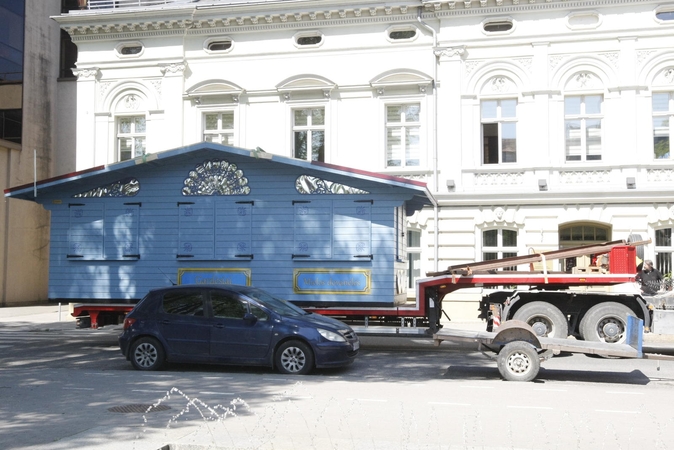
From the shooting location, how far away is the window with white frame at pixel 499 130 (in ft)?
79.8

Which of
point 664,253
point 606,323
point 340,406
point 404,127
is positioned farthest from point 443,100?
point 340,406

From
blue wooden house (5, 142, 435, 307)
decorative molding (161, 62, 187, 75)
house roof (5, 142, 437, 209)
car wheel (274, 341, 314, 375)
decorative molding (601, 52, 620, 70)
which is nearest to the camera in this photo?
car wheel (274, 341, 314, 375)

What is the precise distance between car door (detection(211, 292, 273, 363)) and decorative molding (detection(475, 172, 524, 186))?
43.7ft

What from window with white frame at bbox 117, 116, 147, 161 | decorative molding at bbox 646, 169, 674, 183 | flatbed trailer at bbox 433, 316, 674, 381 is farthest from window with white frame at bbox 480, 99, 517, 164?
flatbed trailer at bbox 433, 316, 674, 381

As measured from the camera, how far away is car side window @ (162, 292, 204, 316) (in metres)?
12.9

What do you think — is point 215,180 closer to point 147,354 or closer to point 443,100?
point 147,354

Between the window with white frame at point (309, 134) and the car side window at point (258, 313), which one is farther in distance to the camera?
the window with white frame at point (309, 134)

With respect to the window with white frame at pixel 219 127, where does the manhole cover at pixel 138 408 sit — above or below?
below

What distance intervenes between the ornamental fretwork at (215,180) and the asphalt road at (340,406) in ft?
14.5

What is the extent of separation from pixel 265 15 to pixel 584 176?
12150 mm

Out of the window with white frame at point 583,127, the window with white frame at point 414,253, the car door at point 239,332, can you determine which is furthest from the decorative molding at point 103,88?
the car door at point 239,332

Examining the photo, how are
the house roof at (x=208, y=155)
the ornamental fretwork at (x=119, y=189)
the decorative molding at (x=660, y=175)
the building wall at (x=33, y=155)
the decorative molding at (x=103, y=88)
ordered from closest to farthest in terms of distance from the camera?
the house roof at (x=208, y=155), the ornamental fretwork at (x=119, y=189), the decorative molding at (x=660, y=175), the decorative molding at (x=103, y=88), the building wall at (x=33, y=155)

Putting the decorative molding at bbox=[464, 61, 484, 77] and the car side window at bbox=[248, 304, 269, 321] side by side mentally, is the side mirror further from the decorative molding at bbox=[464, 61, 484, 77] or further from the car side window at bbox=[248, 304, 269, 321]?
the decorative molding at bbox=[464, 61, 484, 77]

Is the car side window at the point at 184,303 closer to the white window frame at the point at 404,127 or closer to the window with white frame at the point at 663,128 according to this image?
the white window frame at the point at 404,127
